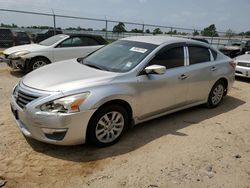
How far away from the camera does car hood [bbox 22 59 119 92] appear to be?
11.6 feet

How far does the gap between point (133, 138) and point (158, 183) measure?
119 cm

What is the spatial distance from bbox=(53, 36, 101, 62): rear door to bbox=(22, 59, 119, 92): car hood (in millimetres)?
4336

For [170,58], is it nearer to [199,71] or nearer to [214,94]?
[199,71]

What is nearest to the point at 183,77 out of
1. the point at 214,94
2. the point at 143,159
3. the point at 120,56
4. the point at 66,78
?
the point at 120,56

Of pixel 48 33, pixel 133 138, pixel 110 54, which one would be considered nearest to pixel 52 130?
pixel 133 138

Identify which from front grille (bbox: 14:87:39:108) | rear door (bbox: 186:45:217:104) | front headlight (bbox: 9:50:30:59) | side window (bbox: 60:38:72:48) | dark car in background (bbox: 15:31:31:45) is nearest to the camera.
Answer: front grille (bbox: 14:87:39:108)

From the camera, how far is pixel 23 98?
3547 millimetres

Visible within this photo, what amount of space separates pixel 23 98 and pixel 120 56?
5.77 feet

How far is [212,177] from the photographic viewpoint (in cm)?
335

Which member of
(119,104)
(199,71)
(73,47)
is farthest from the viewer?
(73,47)

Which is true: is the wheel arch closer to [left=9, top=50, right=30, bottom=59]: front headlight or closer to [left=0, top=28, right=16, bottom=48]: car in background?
[left=9, top=50, right=30, bottom=59]: front headlight

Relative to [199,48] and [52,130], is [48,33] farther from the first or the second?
[52,130]

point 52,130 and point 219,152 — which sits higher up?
point 52,130

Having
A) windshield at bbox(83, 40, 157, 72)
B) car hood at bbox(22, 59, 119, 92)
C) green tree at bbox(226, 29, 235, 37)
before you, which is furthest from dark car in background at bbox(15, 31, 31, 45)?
green tree at bbox(226, 29, 235, 37)
